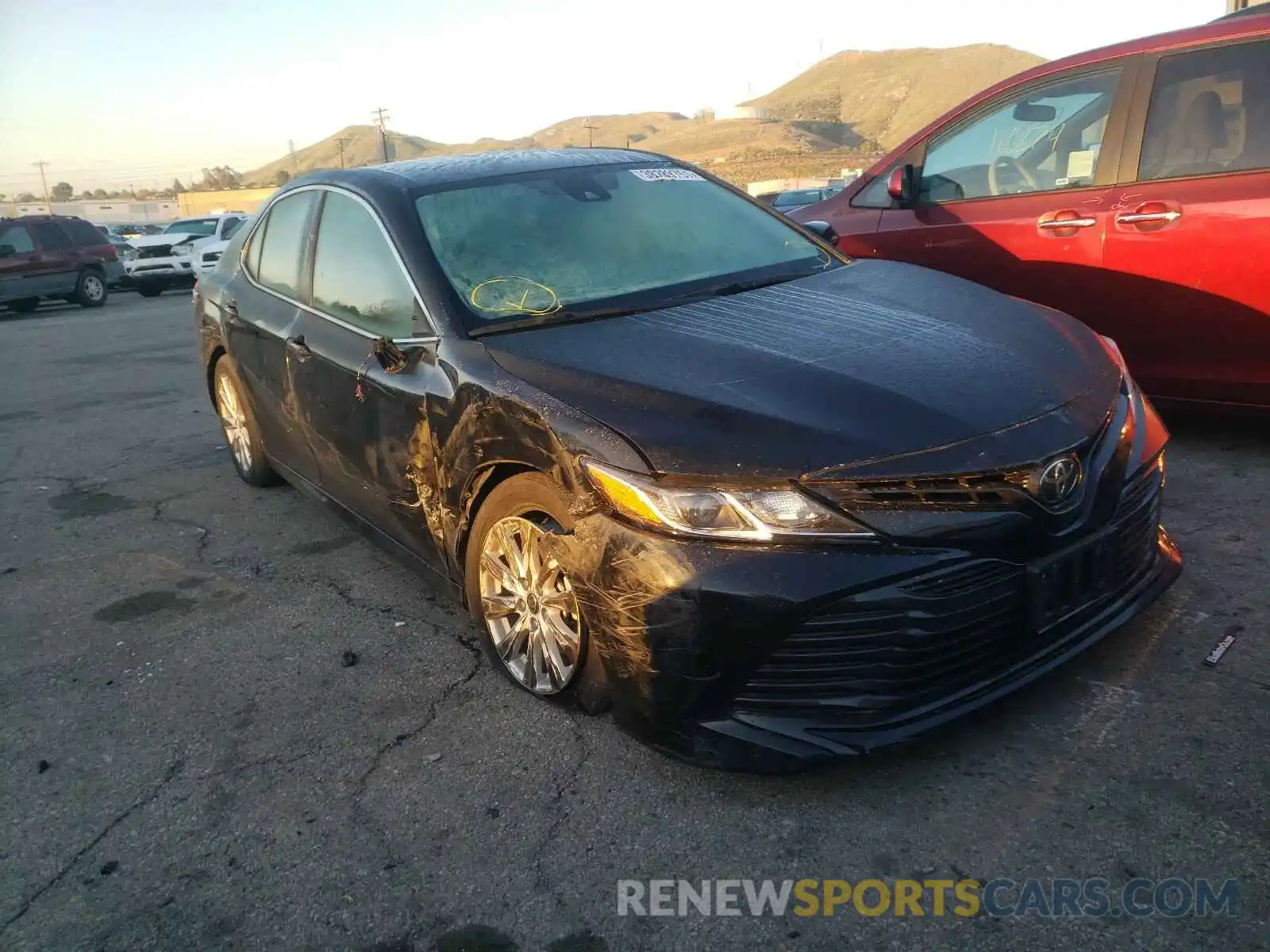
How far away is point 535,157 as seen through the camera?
412 centimetres

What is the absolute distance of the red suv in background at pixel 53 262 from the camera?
18953 mm

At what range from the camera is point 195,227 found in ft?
78.1

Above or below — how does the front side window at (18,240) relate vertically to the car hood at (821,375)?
below

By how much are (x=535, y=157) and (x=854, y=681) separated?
2.69 metres

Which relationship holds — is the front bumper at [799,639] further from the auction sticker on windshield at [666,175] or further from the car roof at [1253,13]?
the car roof at [1253,13]

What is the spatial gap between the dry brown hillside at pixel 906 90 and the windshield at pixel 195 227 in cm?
10912

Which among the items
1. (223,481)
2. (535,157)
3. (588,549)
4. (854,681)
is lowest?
(223,481)

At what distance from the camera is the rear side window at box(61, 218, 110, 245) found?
19.8 meters

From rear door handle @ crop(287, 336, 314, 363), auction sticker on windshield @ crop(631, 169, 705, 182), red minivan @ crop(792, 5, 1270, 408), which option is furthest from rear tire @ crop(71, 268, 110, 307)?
auction sticker on windshield @ crop(631, 169, 705, 182)

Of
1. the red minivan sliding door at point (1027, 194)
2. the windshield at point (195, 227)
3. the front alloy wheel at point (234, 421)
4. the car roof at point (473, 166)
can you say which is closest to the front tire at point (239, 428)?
the front alloy wheel at point (234, 421)

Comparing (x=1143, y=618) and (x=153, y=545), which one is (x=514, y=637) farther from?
(x=153, y=545)

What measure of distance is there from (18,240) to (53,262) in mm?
667

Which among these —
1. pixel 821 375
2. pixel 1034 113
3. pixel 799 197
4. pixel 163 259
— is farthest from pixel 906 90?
pixel 821 375

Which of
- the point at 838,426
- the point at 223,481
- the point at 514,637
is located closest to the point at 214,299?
the point at 223,481
